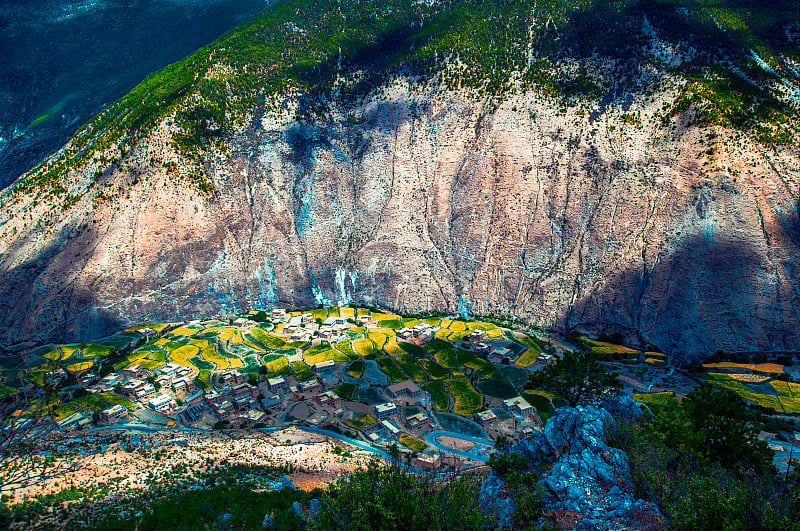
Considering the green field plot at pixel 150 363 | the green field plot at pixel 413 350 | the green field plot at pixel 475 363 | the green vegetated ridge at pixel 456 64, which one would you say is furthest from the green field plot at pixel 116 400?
the green vegetated ridge at pixel 456 64

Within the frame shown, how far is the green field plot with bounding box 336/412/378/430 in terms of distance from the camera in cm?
4106

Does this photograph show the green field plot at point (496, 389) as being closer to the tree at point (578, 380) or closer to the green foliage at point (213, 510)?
the tree at point (578, 380)

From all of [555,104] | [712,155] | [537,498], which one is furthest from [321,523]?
[555,104]

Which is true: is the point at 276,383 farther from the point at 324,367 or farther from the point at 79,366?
the point at 79,366

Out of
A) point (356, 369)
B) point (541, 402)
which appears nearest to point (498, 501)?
point (541, 402)

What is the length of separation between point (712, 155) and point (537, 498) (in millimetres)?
50847

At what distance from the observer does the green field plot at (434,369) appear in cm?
4831

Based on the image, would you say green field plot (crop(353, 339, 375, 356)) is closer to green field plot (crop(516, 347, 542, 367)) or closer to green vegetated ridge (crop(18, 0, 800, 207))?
green field plot (crop(516, 347, 542, 367))

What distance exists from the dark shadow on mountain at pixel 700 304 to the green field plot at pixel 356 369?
23.7m

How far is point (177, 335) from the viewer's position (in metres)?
56.6

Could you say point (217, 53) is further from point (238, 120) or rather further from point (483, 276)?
point (483, 276)

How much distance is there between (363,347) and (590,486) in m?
33.6

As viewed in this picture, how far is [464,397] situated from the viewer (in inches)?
1768

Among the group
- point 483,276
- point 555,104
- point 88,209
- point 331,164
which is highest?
point 555,104
